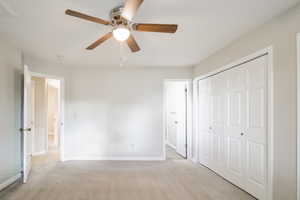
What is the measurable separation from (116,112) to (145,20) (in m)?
3.02

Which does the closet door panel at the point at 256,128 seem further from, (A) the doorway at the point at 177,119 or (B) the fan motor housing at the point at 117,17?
(A) the doorway at the point at 177,119

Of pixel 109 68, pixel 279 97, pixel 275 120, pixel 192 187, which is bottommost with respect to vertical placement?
pixel 192 187

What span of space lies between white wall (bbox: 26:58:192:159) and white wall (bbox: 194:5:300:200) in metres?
2.77

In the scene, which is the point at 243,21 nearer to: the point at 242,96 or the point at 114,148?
the point at 242,96

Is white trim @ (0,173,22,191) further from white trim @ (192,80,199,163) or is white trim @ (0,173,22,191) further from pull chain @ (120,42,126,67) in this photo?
white trim @ (192,80,199,163)

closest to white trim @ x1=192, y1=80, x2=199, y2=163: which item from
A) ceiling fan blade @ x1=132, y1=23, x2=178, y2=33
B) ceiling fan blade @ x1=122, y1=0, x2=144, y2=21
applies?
ceiling fan blade @ x1=132, y1=23, x2=178, y2=33

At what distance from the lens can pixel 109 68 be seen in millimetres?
5102

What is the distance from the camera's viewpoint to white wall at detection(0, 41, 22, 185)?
316 cm

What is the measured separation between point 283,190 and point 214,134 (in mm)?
1762

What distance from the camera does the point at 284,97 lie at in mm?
2279

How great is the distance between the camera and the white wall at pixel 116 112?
16.4ft

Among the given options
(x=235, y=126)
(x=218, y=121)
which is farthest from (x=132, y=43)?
(x=218, y=121)

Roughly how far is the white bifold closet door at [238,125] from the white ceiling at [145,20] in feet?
2.08

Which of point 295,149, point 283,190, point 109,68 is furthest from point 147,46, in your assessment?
point 283,190
